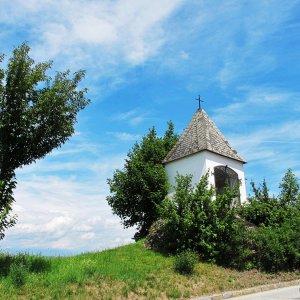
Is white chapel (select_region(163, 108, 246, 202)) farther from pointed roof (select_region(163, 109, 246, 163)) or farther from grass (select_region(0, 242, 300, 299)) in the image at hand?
grass (select_region(0, 242, 300, 299))

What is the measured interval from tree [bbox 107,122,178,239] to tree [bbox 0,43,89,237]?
33.6 ft

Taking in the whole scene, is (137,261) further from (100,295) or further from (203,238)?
(100,295)

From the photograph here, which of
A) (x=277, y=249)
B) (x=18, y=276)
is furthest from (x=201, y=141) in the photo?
(x=18, y=276)

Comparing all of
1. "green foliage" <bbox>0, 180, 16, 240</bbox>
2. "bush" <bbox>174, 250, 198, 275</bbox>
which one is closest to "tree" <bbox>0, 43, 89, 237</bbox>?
"green foliage" <bbox>0, 180, 16, 240</bbox>

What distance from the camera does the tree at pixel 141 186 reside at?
2553cm

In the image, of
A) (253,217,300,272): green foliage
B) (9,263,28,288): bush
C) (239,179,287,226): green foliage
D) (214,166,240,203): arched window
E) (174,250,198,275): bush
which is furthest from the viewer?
(214,166,240,203): arched window

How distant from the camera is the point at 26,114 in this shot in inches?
599

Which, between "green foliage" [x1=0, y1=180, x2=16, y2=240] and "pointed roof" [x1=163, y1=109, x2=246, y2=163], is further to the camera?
"pointed roof" [x1=163, y1=109, x2=246, y2=163]

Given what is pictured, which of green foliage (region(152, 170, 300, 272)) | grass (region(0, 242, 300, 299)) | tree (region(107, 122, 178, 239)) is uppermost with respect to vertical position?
tree (region(107, 122, 178, 239))

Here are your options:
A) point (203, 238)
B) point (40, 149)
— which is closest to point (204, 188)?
point (203, 238)

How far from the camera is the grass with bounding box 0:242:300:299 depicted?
13.2 metres

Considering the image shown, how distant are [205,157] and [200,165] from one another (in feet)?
1.63

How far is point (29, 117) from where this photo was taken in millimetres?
15203

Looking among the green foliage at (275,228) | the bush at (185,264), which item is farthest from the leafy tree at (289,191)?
the bush at (185,264)
